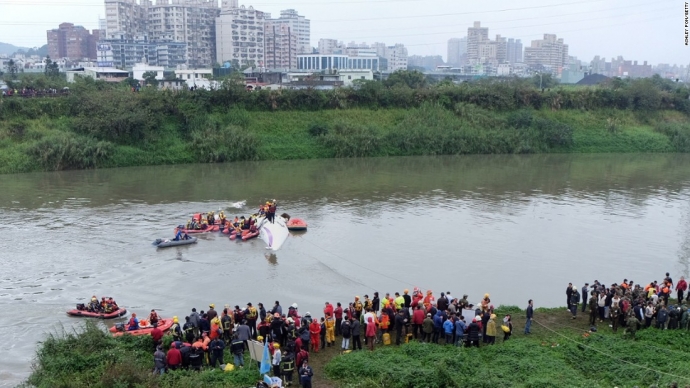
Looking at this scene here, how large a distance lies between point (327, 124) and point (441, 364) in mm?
42674

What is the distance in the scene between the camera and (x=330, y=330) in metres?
15.9

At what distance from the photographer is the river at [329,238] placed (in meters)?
20.7

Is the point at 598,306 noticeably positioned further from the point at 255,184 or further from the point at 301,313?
the point at 255,184

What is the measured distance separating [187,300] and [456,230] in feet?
44.3

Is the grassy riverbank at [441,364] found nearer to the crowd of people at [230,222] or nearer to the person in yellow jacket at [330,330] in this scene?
the person in yellow jacket at [330,330]

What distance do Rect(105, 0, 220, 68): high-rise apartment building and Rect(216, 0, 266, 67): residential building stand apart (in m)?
2.34

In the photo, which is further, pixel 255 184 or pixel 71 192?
pixel 255 184

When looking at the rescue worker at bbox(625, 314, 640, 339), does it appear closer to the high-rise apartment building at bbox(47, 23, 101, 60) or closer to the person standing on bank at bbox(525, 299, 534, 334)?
the person standing on bank at bbox(525, 299, 534, 334)

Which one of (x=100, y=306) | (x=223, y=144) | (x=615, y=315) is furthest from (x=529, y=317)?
(x=223, y=144)

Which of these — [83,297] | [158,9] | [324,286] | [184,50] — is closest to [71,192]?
[83,297]

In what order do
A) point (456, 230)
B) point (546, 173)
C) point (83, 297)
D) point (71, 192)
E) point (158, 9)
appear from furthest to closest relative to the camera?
point (158, 9) < point (546, 173) < point (71, 192) < point (456, 230) < point (83, 297)

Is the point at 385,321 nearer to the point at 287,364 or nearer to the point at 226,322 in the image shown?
the point at 287,364

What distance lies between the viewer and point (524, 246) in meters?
26.4

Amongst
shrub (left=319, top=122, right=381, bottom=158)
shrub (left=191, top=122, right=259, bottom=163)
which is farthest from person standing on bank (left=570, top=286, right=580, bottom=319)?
shrub (left=319, top=122, right=381, bottom=158)
